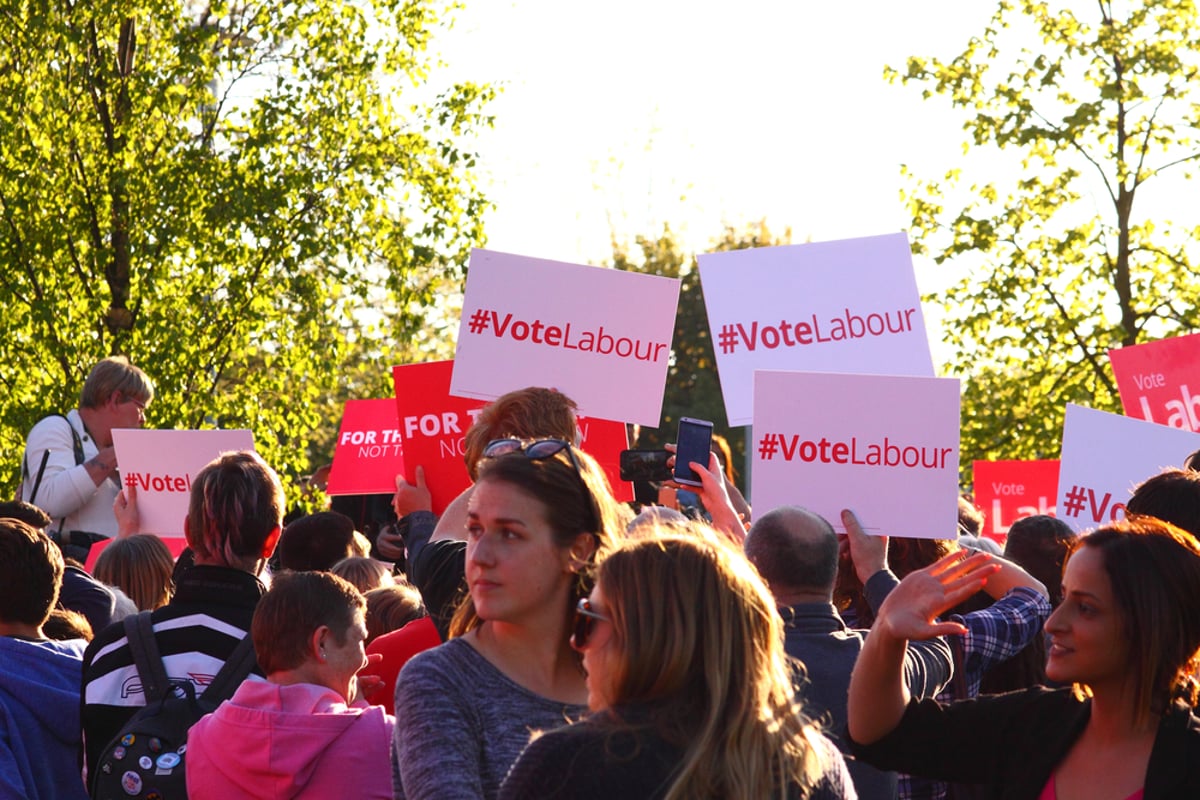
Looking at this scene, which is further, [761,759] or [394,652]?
[394,652]

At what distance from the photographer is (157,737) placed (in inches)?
173

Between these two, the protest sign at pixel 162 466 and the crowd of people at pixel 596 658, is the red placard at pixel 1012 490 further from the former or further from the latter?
the protest sign at pixel 162 466

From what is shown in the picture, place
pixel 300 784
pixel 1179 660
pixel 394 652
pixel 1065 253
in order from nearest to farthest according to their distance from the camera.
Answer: pixel 1179 660, pixel 300 784, pixel 394 652, pixel 1065 253

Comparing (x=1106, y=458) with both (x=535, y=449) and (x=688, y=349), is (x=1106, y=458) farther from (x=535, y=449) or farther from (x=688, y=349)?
(x=688, y=349)

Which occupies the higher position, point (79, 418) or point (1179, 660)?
point (79, 418)

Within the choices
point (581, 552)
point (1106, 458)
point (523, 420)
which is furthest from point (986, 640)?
point (1106, 458)

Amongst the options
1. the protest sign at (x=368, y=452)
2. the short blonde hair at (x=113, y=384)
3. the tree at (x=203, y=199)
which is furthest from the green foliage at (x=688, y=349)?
the short blonde hair at (x=113, y=384)

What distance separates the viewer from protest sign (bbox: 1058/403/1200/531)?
768 centimetres

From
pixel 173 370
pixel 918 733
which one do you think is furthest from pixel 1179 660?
pixel 173 370

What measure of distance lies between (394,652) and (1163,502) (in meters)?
→ 2.21

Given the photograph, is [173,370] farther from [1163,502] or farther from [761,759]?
[761,759]

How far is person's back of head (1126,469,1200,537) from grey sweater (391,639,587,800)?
1792mm

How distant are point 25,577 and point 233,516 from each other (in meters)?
0.73

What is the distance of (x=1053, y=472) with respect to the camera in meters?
11.7
